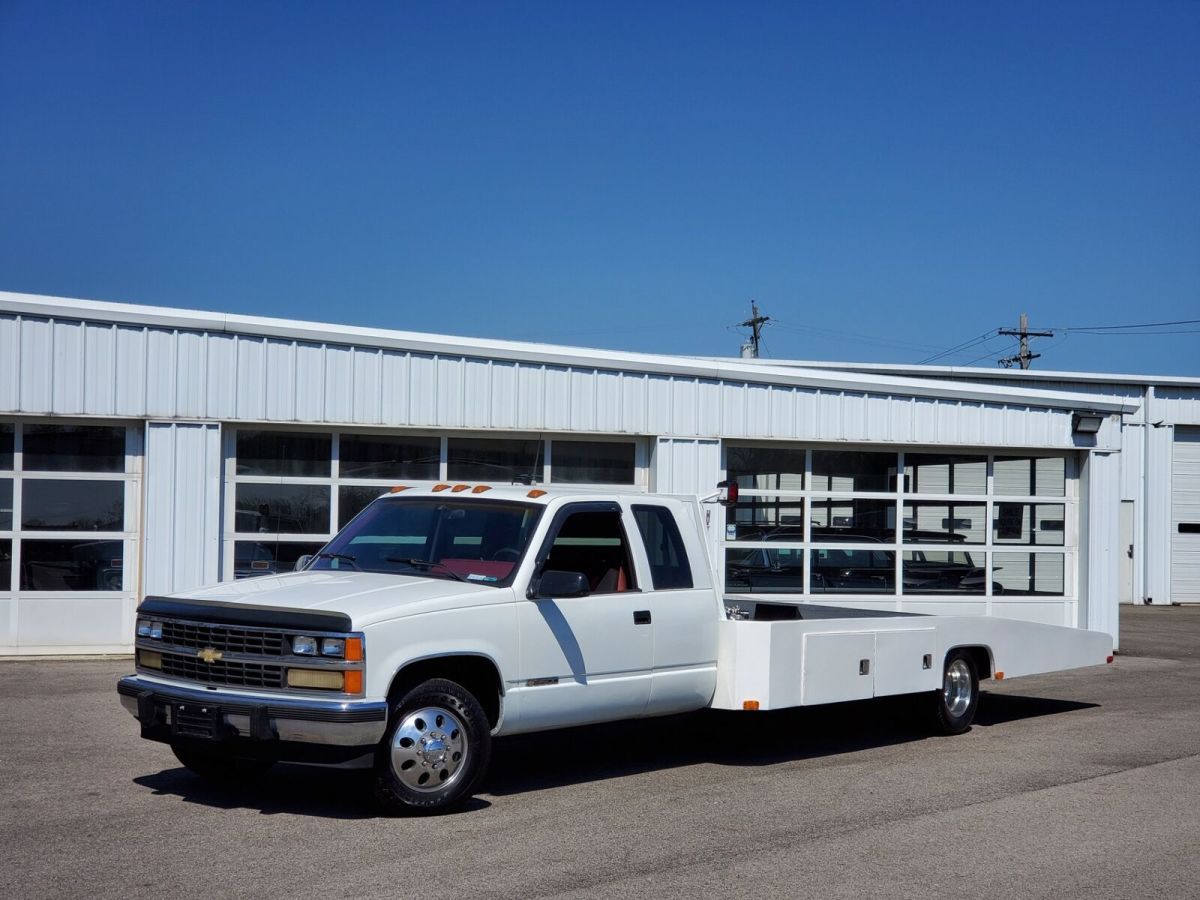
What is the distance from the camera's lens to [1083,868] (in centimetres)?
650

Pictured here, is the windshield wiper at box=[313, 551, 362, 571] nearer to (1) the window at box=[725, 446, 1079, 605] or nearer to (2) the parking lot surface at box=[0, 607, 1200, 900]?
(2) the parking lot surface at box=[0, 607, 1200, 900]

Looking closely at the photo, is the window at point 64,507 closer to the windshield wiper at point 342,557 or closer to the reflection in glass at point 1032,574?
the windshield wiper at point 342,557

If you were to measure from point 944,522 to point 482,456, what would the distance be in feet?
21.4

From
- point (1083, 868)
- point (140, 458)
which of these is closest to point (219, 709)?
point (1083, 868)

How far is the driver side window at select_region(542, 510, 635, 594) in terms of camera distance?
8.39 m

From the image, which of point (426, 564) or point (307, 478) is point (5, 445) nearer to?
point (307, 478)

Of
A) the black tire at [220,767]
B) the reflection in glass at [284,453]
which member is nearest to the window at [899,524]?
the reflection in glass at [284,453]

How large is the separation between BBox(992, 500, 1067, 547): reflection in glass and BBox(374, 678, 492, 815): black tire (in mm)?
12693

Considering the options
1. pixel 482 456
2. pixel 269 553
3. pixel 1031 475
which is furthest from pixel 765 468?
pixel 269 553

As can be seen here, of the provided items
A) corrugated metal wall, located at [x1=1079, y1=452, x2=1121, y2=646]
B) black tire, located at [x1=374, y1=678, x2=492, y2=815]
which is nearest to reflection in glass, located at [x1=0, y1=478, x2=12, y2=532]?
black tire, located at [x1=374, y1=678, x2=492, y2=815]

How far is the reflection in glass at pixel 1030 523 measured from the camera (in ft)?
60.8

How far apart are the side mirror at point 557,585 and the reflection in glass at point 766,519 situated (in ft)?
30.7

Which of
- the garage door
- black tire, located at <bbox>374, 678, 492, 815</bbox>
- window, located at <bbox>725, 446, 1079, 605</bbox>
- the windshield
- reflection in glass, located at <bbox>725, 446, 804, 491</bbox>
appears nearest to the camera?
black tire, located at <bbox>374, 678, 492, 815</bbox>

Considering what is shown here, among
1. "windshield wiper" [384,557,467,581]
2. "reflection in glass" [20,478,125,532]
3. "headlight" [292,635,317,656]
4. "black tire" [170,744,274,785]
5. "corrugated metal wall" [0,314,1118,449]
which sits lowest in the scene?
"black tire" [170,744,274,785]
